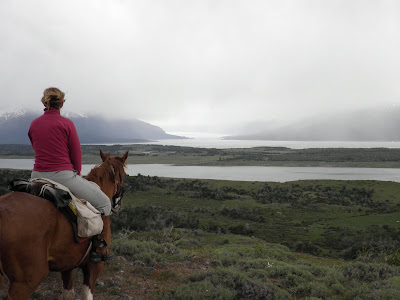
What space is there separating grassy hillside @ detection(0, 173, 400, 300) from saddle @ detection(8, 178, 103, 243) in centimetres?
270

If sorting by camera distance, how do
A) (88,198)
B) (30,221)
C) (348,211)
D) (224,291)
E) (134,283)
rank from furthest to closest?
(348,211), (134,283), (224,291), (88,198), (30,221)

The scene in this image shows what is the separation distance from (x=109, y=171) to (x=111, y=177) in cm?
10

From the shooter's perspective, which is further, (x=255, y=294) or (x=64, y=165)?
(x=255, y=294)

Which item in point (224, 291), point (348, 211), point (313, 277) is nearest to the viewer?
point (224, 291)

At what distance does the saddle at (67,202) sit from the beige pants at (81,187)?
9 cm

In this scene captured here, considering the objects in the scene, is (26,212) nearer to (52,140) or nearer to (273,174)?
(52,140)

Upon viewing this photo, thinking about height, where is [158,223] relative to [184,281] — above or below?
below

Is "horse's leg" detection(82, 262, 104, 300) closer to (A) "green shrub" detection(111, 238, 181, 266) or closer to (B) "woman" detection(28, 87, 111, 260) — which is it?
(B) "woman" detection(28, 87, 111, 260)

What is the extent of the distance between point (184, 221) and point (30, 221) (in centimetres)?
1756

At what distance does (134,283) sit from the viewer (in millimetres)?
6266

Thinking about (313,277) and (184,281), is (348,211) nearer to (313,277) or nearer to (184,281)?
(313,277)

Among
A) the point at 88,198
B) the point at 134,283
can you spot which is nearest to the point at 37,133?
the point at 88,198

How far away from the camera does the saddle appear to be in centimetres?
329

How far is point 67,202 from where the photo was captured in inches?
130
